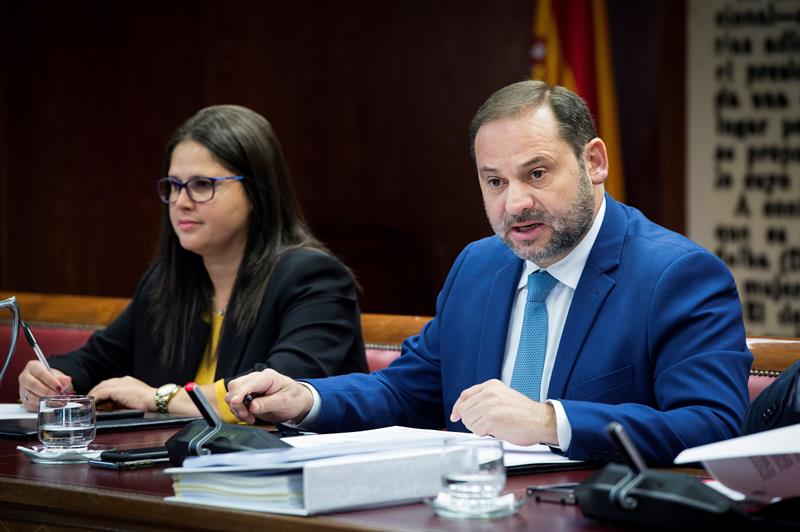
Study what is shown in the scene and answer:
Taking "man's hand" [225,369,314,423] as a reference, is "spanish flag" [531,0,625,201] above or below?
above

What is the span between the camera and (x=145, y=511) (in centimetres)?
171

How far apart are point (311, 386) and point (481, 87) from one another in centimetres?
464

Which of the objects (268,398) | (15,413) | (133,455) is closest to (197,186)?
(15,413)

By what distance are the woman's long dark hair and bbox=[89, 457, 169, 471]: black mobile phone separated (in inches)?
43.9

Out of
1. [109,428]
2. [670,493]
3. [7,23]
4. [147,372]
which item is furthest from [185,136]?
[7,23]

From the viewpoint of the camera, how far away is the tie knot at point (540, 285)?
2.41 meters

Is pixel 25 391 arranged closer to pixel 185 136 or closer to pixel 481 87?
pixel 185 136

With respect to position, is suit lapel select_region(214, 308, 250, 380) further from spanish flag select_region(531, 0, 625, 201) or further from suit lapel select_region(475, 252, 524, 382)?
spanish flag select_region(531, 0, 625, 201)

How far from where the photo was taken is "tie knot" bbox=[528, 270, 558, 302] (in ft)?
7.90

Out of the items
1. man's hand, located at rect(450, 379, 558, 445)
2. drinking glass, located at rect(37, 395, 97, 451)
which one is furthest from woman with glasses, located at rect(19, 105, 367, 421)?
man's hand, located at rect(450, 379, 558, 445)

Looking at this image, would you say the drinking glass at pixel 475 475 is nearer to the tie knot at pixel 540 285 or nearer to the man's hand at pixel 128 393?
the tie knot at pixel 540 285

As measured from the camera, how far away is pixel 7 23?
6.22m

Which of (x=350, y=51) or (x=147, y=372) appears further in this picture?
(x=350, y=51)

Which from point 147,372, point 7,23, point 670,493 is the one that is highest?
point 7,23
